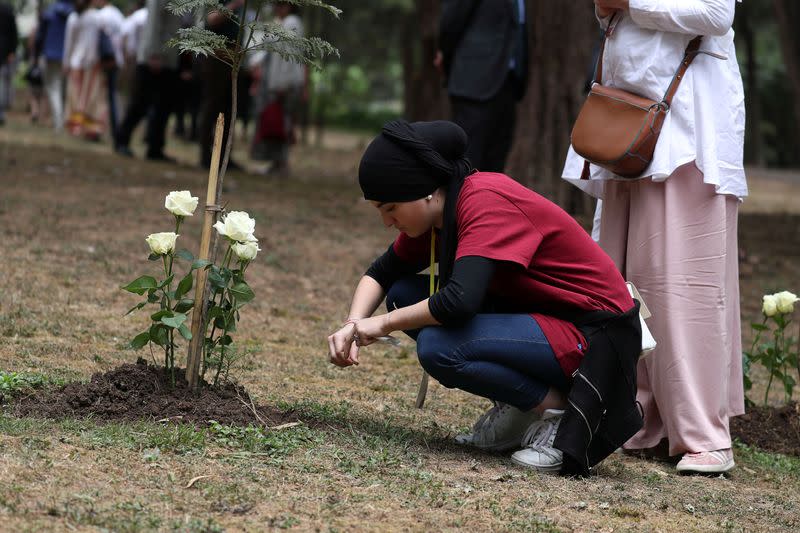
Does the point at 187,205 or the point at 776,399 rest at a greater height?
the point at 187,205

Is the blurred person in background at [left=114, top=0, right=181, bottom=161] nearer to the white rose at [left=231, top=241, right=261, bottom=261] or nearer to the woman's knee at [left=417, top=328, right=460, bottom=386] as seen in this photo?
the white rose at [left=231, top=241, right=261, bottom=261]

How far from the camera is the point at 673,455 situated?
4.26 m

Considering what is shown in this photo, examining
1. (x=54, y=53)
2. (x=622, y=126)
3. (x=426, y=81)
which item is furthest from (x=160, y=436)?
(x=54, y=53)

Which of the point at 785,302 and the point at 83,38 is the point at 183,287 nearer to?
the point at 785,302

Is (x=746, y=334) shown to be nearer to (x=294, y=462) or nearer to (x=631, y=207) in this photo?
(x=631, y=207)

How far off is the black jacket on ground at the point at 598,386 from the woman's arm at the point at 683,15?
100 centimetres

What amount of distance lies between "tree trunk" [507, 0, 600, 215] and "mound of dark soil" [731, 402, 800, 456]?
4568 mm

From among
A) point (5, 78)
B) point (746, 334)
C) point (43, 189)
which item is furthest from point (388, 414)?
point (5, 78)

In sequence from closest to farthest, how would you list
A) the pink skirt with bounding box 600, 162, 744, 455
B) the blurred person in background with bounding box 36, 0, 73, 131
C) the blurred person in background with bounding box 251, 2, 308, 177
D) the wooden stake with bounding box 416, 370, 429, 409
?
the pink skirt with bounding box 600, 162, 744, 455, the wooden stake with bounding box 416, 370, 429, 409, the blurred person in background with bounding box 251, 2, 308, 177, the blurred person in background with bounding box 36, 0, 73, 131

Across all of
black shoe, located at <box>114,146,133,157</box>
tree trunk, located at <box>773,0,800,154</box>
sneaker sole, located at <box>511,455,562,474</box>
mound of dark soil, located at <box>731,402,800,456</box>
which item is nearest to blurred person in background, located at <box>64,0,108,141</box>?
black shoe, located at <box>114,146,133,157</box>

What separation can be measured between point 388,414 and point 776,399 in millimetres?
2212

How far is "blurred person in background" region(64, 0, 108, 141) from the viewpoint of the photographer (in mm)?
15289

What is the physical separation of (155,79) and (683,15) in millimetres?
8952

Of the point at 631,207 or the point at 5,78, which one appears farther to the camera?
the point at 5,78
